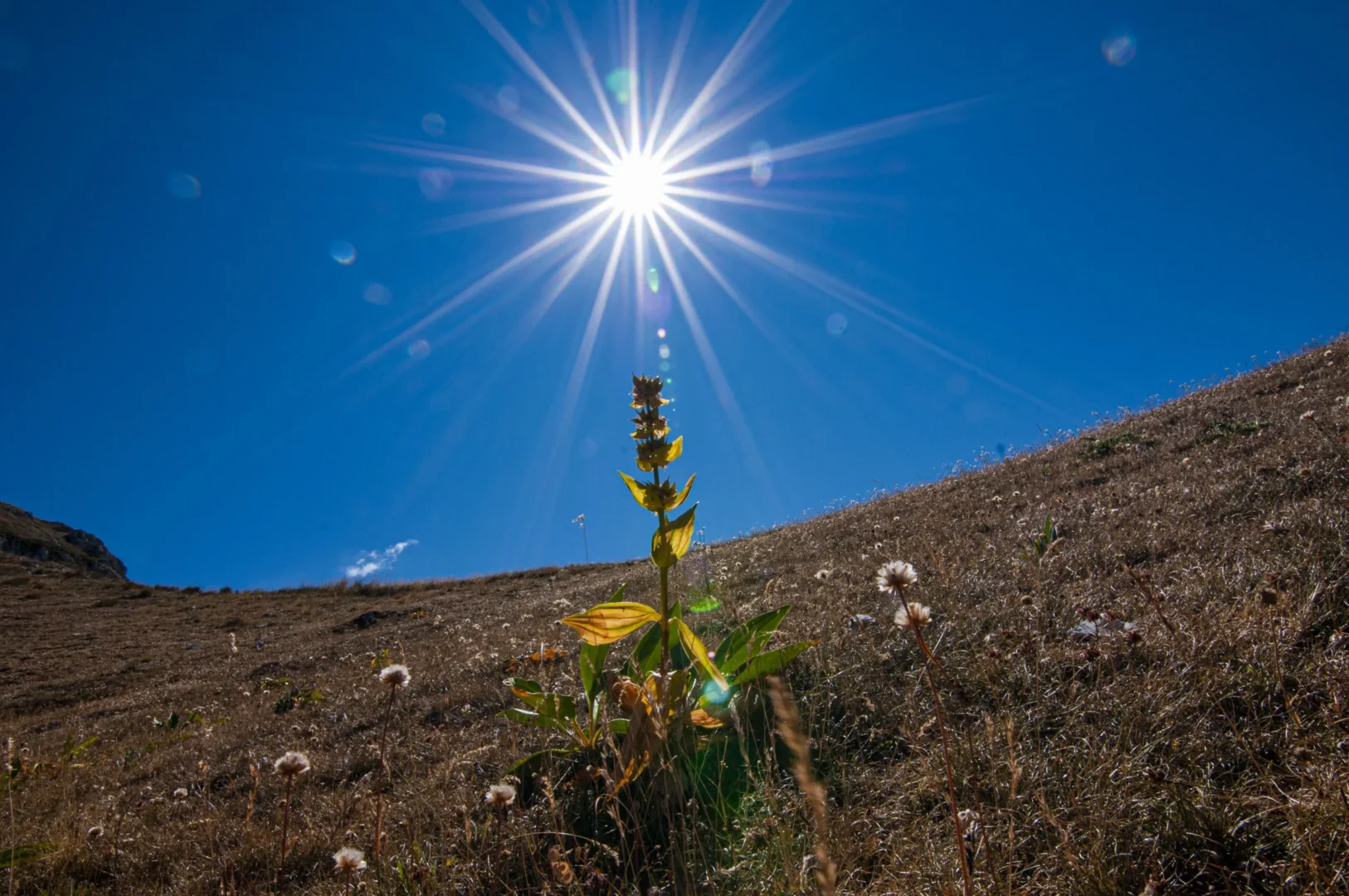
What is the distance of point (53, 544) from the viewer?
134ft

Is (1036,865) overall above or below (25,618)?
below

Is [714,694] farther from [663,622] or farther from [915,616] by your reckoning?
[915,616]

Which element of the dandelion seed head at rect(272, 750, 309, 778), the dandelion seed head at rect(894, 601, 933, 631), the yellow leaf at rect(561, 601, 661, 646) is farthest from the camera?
the yellow leaf at rect(561, 601, 661, 646)

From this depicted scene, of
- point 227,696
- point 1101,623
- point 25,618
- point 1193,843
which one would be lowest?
point 1193,843

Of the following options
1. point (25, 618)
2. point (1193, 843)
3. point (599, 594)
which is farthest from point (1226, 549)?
point (25, 618)

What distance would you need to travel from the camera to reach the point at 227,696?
9.48 metres

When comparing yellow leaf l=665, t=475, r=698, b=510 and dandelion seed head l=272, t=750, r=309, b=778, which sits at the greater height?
yellow leaf l=665, t=475, r=698, b=510

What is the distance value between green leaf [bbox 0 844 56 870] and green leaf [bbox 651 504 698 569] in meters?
3.09

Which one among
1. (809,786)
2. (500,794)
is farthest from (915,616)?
(500,794)

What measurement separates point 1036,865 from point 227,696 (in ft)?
37.2

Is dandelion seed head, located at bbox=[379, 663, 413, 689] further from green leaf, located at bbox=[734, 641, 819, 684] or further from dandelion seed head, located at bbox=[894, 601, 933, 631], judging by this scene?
dandelion seed head, located at bbox=[894, 601, 933, 631]

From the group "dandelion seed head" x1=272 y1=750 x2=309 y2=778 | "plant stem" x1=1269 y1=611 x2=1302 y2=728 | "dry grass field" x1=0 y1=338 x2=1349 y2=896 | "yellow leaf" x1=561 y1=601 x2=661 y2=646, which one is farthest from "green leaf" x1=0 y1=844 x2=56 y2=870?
"plant stem" x1=1269 y1=611 x2=1302 y2=728

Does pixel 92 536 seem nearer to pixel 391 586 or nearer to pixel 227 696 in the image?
pixel 391 586

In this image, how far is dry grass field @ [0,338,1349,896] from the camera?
6.23ft
